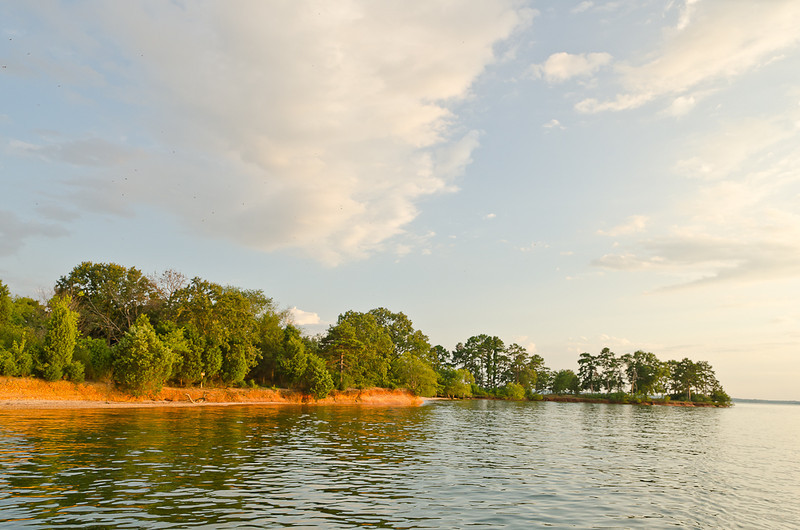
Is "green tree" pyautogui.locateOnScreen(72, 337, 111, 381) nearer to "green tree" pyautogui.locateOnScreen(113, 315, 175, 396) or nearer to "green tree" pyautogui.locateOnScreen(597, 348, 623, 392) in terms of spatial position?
"green tree" pyautogui.locateOnScreen(113, 315, 175, 396)

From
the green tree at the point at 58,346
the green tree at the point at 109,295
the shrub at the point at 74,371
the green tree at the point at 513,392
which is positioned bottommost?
the green tree at the point at 513,392

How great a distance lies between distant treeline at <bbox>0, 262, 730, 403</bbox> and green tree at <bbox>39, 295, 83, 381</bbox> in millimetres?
108

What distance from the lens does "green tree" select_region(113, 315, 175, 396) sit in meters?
59.7

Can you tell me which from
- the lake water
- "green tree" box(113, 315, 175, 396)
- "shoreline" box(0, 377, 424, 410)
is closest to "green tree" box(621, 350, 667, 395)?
"shoreline" box(0, 377, 424, 410)

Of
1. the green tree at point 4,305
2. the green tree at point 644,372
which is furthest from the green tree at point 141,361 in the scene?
the green tree at point 644,372

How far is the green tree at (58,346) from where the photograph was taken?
5425 centimetres

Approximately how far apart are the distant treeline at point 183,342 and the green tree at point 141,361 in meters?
0.13

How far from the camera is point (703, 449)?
38.8 m

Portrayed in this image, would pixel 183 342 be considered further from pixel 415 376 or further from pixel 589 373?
pixel 589 373

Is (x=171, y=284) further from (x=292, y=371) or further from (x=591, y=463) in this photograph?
(x=591, y=463)

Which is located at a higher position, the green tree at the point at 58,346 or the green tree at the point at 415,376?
the green tree at the point at 58,346

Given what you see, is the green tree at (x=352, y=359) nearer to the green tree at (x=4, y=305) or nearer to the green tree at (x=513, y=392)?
the green tree at (x=4, y=305)

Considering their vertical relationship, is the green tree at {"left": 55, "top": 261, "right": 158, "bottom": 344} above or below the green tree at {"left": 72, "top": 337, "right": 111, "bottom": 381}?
above

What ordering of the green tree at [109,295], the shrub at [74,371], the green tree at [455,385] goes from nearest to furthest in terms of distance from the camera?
the shrub at [74,371] → the green tree at [109,295] → the green tree at [455,385]
